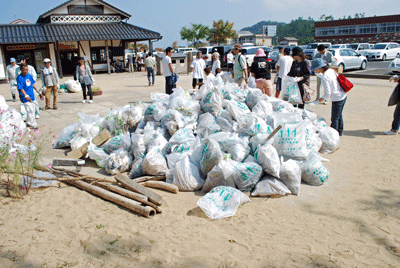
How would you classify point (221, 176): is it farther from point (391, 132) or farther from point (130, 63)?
point (130, 63)

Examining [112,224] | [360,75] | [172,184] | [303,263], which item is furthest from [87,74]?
[360,75]

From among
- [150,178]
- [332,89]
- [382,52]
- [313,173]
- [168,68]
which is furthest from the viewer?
[382,52]

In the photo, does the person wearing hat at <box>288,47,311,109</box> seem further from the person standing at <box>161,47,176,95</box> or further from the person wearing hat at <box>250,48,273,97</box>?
the person standing at <box>161,47,176,95</box>

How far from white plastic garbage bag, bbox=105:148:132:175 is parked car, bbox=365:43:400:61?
82.0ft

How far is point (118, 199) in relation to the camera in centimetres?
356

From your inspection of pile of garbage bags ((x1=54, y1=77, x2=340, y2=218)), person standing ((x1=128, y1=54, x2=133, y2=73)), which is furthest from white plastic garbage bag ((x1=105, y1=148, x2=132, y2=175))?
person standing ((x1=128, y1=54, x2=133, y2=73))

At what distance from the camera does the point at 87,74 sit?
9.99 metres

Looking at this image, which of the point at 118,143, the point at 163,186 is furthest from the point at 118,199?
the point at 118,143

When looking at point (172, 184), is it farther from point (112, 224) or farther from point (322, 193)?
point (322, 193)

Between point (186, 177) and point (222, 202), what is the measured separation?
736 mm

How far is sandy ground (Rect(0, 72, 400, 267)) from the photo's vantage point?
264cm

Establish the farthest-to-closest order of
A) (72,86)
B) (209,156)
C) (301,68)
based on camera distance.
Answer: (72,86) → (301,68) → (209,156)

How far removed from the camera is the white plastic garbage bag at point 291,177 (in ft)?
12.6

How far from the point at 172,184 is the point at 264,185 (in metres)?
1.20
